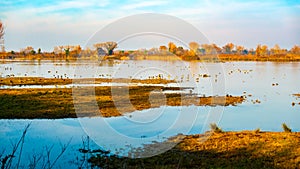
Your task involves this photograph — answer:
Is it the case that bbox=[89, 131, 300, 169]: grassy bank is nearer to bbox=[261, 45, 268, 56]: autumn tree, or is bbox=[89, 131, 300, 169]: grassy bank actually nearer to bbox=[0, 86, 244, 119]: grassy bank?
bbox=[0, 86, 244, 119]: grassy bank

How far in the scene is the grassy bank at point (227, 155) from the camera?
268 inches

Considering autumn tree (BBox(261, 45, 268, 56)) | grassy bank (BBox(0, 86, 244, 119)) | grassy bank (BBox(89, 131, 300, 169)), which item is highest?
autumn tree (BBox(261, 45, 268, 56))

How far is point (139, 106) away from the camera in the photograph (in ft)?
49.0

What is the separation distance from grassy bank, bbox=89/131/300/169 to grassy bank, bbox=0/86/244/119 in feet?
17.4

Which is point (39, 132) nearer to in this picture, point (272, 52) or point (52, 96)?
point (52, 96)

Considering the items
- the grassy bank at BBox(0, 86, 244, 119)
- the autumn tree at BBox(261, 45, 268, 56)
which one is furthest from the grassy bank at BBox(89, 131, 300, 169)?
the autumn tree at BBox(261, 45, 268, 56)

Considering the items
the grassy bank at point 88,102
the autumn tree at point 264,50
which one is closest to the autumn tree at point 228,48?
the autumn tree at point 264,50

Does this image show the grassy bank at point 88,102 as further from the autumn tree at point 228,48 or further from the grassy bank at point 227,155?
the autumn tree at point 228,48

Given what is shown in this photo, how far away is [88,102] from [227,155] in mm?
9198

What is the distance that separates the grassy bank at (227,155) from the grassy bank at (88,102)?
530 cm

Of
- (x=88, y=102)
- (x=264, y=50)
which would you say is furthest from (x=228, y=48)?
(x=88, y=102)

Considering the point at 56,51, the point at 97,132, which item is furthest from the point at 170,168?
the point at 56,51

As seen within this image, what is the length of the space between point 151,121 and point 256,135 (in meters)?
4.25

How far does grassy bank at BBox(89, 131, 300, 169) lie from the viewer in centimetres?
681
